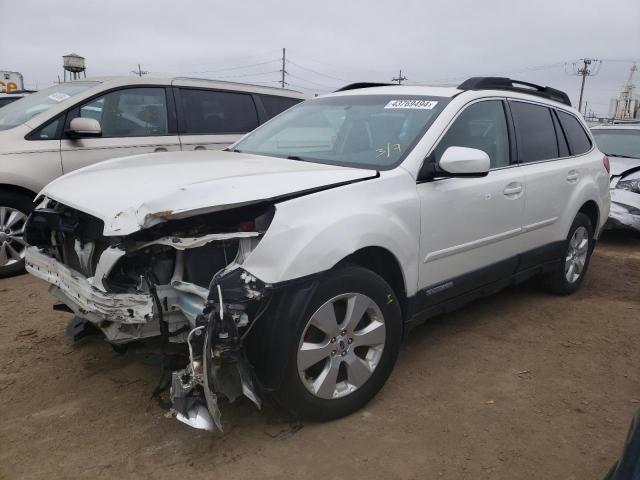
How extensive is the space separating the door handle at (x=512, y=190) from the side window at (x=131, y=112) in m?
3.59

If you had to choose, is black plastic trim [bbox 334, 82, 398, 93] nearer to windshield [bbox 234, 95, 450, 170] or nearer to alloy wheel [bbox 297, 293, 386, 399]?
windshield [bbox 234, 95, 450, 170]

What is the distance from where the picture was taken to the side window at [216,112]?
5.68m

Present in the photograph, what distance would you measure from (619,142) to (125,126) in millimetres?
7563

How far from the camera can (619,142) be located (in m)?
8.38

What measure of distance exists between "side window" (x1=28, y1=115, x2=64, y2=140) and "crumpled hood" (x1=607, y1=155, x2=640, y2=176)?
6.99 metres

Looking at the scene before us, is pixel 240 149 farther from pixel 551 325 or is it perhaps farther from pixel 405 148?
pixel 551 325

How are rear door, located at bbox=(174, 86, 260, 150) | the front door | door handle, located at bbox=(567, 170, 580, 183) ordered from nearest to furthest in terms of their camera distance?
the front door → door handle, located at bbox=(567, 170, 580, 183) → rear door, located at bbox=(174, 86, 260, 150)

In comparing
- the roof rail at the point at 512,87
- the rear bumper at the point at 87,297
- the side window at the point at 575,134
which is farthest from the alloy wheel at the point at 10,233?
the side window at the point at 575,134

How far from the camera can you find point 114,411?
8.97 ft

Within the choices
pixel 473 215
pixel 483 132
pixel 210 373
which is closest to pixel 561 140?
pixel 483 132

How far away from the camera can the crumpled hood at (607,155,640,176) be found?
23.6 ft

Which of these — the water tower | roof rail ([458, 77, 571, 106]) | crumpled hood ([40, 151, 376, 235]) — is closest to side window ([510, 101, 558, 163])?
roof rail ([458, 77, 571, 106])

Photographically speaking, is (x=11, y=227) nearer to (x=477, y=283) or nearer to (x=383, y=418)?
(x=383, y=418)

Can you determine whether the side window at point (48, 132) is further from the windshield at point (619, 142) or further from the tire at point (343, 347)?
the windshield at point (619, 142)
